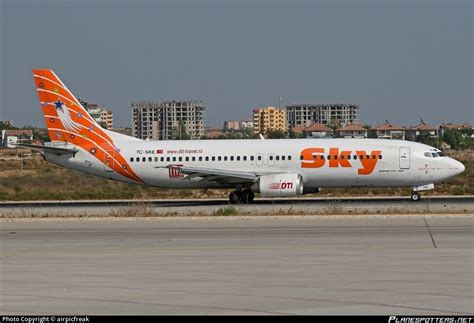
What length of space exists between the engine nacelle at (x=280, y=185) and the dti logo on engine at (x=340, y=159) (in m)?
1.03

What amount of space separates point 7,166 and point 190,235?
238 feet

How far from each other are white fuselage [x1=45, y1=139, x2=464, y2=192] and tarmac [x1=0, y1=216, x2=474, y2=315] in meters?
10.8

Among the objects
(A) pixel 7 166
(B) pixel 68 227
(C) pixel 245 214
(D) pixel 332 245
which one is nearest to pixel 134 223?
(B) pixel 68 227

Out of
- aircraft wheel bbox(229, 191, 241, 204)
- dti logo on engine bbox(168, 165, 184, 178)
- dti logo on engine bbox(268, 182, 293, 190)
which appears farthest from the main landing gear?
dti logo on engine bbox(168, 165, 184, 178)

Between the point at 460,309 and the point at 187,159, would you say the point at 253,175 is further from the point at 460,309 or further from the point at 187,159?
the point at 460,309

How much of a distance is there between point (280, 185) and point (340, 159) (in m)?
3.02

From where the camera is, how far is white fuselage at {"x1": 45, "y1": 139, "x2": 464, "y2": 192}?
42.9 meters

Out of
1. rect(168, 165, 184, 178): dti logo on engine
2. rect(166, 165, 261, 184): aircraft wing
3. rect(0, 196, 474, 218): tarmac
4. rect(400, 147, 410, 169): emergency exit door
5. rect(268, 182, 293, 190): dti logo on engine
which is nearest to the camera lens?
rect(0, 196, 474, 218): tarmac

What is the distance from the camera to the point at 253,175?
43.4 m

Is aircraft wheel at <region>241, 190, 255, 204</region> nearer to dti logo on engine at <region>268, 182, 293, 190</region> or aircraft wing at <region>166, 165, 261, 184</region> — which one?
aircraft wing at <region>166, 165, 261, 184</region>

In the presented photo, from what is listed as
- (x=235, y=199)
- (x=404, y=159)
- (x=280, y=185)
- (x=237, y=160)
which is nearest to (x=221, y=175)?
(x=235, y=199)

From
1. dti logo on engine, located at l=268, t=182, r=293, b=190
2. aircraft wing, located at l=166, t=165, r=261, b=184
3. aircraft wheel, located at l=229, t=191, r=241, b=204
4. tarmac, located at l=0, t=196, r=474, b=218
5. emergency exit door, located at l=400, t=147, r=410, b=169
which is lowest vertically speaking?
tarmac, located at l=0, t=196, r=474, b=218

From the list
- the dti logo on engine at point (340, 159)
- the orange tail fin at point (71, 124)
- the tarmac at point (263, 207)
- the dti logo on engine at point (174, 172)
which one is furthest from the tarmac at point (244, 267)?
the orange tail fin at point (71, 124)

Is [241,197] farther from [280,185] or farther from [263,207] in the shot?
[263,207]
